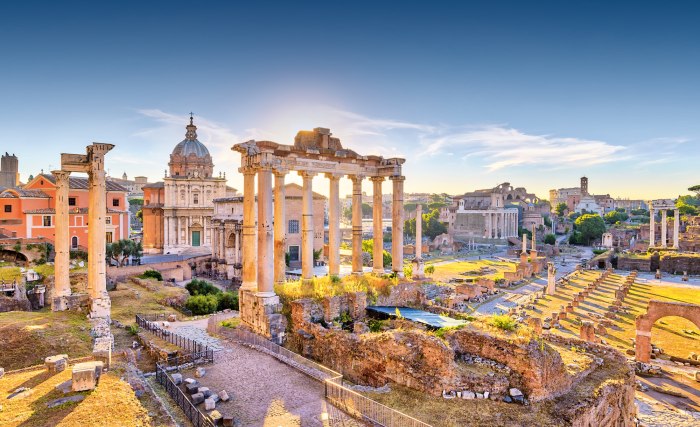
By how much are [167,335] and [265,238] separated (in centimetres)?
535

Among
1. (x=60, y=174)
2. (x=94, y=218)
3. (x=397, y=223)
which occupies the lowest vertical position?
(x=397, y=223)

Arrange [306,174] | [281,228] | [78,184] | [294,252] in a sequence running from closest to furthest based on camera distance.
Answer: [281,228] → [306,174] → [78,184] → [294,252]

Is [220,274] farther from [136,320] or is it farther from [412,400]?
[412,400]

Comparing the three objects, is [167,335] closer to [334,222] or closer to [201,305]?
[334,222]

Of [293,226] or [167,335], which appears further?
[293,226]

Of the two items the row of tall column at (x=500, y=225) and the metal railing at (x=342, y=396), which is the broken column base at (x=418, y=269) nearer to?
the metal railing at (x=342, y=396)

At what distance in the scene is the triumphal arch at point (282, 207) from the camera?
50.8 feet

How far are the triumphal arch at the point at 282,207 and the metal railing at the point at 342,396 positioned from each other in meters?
1.14

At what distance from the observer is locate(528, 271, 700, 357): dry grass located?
77.3ft

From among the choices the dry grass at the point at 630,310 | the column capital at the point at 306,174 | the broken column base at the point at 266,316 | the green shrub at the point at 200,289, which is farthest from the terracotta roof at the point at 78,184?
the dry grass at the point at 630,310

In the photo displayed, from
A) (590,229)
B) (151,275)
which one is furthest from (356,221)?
(590,229)

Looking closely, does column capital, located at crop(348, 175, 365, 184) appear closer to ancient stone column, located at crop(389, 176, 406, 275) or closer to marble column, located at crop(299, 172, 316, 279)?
ancient stone column, located at crop(389, 176, 406, 275)

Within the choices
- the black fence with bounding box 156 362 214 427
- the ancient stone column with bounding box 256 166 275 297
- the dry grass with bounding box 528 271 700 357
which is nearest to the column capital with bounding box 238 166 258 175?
the ancient stone column with bounding box 256 166 275 297

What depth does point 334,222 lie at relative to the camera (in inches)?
768
